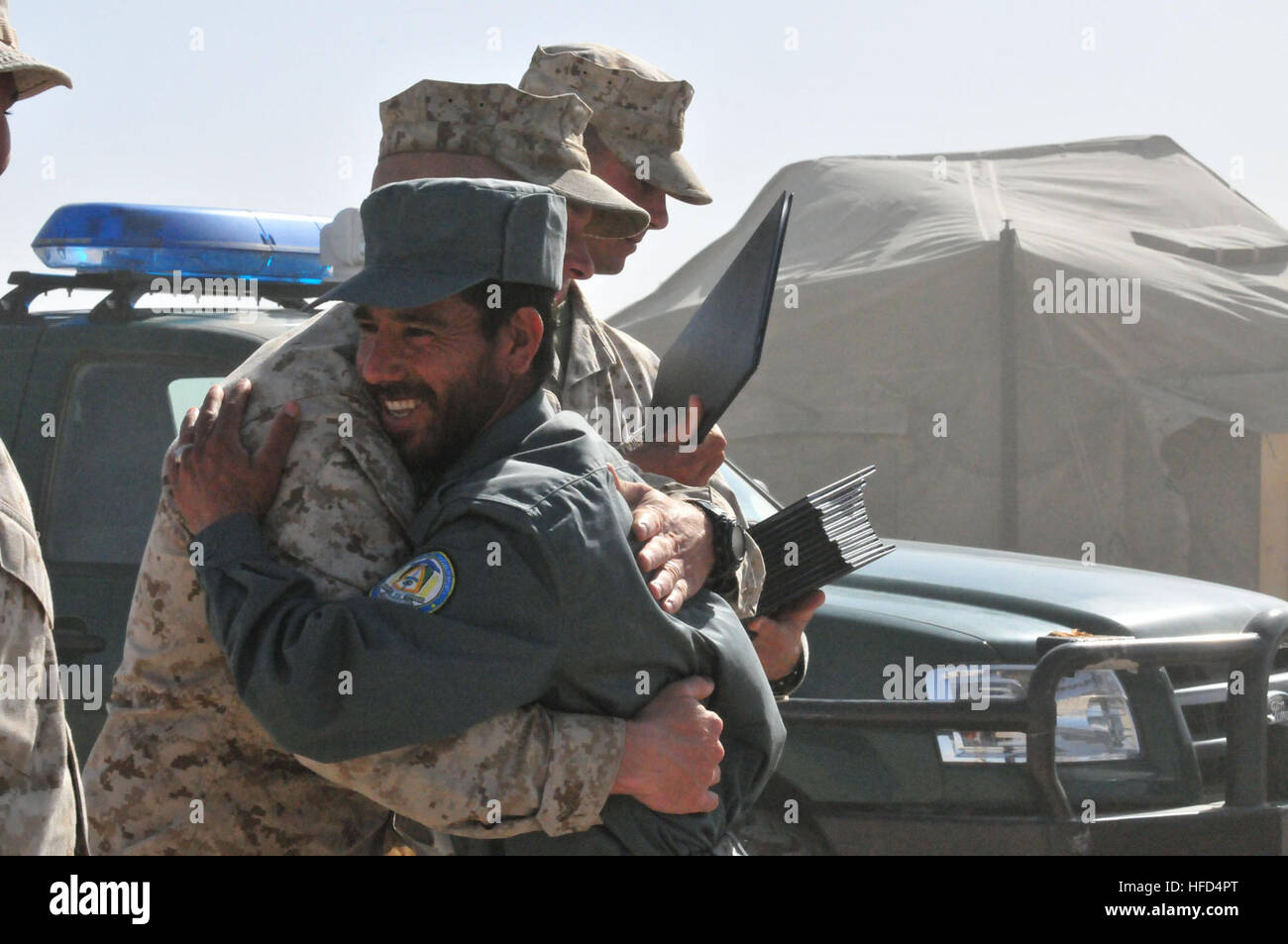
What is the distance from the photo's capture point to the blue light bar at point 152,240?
161 inches

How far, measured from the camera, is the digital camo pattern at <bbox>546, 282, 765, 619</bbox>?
2.71 meters

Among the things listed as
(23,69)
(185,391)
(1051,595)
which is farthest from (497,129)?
(1051,595)

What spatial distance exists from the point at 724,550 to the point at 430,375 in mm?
500

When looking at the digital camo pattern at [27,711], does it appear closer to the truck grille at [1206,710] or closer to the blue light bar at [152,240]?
the blue light bar at [152,240]

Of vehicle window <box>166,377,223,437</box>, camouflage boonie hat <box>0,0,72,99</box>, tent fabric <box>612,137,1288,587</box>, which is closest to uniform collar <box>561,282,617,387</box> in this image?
camouflage boonie hat <box>0,0,72,99</box>

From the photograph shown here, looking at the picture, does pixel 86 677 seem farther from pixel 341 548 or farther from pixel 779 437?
pixel 779 437

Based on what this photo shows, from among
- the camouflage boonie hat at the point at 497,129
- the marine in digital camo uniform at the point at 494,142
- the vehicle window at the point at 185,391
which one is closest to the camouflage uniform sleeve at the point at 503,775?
the marine in digital camo uniform at the point at 494,142

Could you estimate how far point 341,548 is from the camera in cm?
179

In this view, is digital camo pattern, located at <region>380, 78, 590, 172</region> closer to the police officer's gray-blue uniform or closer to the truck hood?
the police officer's gray-blue uniform

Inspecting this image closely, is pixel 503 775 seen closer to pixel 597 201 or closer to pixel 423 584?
pixel 423 584

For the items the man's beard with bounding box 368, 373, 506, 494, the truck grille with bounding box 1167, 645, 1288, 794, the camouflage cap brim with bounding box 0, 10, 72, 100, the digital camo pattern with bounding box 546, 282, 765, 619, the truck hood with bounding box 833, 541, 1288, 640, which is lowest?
the truck grille with bounding box 1167, 645, 1288, 794

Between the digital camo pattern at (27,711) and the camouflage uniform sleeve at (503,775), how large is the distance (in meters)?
0.35
